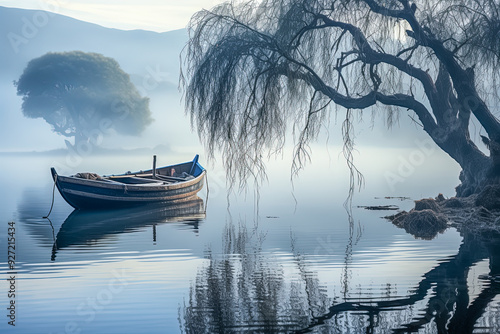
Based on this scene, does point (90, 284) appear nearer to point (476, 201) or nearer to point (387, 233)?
point (387, 233)

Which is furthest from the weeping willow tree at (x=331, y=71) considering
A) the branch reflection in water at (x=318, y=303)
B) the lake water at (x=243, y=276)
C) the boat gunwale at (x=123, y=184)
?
the boat gunwale at (x=123, y=184)

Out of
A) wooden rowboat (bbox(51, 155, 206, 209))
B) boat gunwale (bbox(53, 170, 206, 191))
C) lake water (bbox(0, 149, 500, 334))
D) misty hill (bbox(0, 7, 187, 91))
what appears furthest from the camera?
misty hill (bbox(0, 7, 187, 91))

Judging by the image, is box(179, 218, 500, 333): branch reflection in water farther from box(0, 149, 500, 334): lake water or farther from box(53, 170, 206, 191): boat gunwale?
box(53, 170, 206, 191): boat gunwale

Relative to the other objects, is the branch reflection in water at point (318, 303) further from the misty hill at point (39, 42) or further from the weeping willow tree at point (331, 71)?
the misty hill at point (39, 42)

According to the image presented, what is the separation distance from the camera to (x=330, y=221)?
2012 cm

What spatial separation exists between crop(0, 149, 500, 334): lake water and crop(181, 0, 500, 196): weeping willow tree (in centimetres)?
197

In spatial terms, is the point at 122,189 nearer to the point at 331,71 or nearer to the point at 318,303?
the point at 331,71

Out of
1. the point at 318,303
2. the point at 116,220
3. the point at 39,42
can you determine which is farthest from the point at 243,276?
the point at 39,42

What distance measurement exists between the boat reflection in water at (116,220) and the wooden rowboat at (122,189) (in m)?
0.30

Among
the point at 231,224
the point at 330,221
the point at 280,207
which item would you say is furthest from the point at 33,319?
the point at 280,207

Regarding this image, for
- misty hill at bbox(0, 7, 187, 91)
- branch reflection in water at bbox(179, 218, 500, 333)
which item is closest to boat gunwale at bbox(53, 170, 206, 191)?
branch reflection in water at bbox(179, 218, 500, 333)

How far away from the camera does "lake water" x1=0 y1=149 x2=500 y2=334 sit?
8.45 metres

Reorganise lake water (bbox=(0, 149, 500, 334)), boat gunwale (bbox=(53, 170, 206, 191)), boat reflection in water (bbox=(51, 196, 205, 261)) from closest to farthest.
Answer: lake water (bbox=(0, 149, 500, 334))
boat reflection in water (bbox=(51, 196, 205, 261))
boat gunwale (bbox=(53, 170, 206, 191))

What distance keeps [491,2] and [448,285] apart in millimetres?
10319
